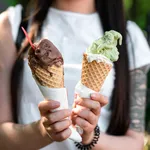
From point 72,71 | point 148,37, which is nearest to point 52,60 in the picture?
point 72,71

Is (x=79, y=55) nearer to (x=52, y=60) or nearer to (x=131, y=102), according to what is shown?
(x=131, y=102)

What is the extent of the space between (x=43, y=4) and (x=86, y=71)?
708 millimetres

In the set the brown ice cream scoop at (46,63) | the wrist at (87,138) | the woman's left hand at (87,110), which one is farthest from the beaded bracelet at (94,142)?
the brown ice cream scoop at (46,63)

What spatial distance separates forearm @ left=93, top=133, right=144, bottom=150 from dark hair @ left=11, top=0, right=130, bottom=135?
66 millimetres

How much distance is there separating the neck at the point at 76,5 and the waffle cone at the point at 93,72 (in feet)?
2.09

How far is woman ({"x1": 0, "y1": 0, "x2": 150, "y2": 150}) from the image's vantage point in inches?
85.7

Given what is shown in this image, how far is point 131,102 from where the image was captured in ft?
7.80

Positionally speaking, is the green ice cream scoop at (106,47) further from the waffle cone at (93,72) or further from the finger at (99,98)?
the finger at (99,98)

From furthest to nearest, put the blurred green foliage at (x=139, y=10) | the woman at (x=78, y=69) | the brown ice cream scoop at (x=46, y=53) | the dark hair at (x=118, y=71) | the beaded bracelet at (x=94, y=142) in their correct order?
the blurred green foliage at (x=139, y=10) → the dark hair at (x=118, y=71) → the woman at (x=78, y=69) → the beaded bracelet at (x=94, y=142) → the brown ice cream scoop at (x=46, y=53)

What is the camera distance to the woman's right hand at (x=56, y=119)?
1.72 m

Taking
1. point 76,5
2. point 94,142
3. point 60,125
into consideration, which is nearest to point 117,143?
point 94,142

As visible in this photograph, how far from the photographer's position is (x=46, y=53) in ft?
5.55

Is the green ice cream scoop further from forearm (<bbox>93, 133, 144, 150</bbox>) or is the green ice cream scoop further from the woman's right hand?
forearm (<bbox>93, 133, 144, 150</bbox>)

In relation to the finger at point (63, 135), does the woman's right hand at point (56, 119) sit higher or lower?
higher
